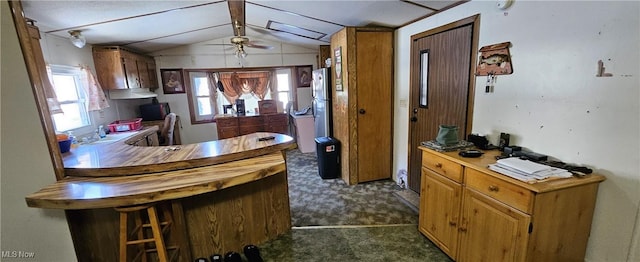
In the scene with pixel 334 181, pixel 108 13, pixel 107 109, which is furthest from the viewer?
pixel 107 109

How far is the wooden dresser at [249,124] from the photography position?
5203mm

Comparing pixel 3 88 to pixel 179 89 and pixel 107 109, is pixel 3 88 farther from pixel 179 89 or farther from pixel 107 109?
pixel 179 89

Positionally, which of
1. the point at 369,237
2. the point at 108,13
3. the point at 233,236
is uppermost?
the point at 108,13

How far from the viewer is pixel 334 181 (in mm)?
3670

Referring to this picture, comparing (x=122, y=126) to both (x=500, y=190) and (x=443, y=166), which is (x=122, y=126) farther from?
(x=500, y=190)

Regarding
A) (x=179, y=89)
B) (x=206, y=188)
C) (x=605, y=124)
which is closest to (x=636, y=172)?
(x=605, y=124)

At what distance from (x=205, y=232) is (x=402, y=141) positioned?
8.03ft

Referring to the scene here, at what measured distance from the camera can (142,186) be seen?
158cm

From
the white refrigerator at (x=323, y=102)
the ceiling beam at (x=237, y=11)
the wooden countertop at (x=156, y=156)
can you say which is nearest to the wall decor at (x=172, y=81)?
the ceiling beam at (x=237, y=11)

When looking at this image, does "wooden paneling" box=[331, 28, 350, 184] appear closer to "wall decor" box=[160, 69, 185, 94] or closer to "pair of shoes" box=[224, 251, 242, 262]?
"pair of shoes" box=[224, 251, 242, 262]

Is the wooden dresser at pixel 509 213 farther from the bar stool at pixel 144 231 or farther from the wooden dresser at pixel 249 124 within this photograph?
the wooden dresser at pixel 249 124

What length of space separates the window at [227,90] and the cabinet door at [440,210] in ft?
13.8

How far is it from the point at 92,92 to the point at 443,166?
4452mm

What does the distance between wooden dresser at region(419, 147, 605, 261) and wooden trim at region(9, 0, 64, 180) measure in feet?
8.80
